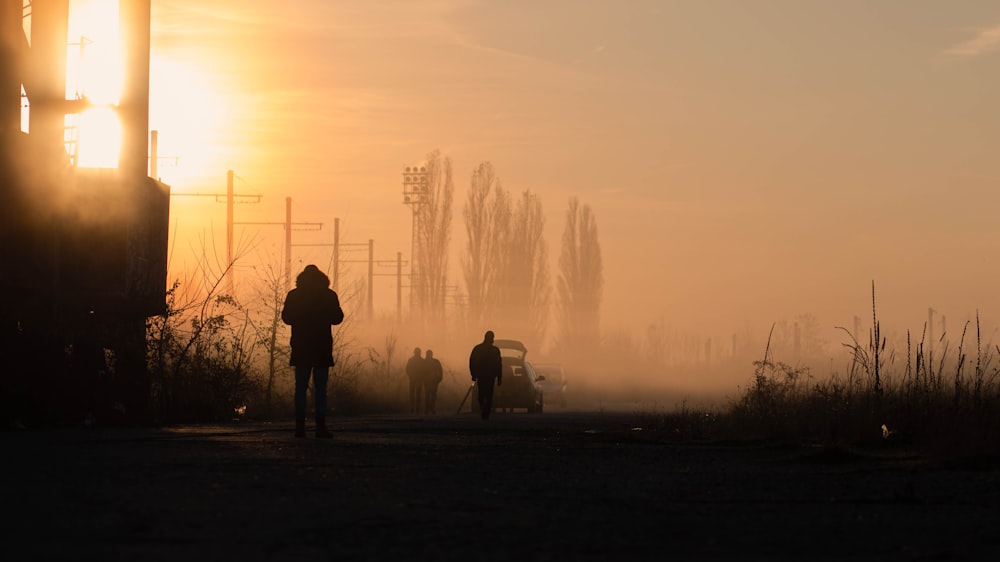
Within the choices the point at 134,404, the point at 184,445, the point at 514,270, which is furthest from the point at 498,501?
the point at 514,270

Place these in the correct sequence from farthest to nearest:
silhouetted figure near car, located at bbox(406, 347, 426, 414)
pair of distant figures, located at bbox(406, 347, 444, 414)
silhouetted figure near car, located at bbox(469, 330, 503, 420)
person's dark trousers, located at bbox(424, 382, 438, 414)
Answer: silhouetted figure near car, located at bbox(406, 347, 426, 414)
pair of distant figures, located at bbox(406, 347, 444, 414)
person's dark trousers, located at bbox(424, 382, 438, 414)
silhouetted figure near car, located at bbox(469, 330, 503, 420)

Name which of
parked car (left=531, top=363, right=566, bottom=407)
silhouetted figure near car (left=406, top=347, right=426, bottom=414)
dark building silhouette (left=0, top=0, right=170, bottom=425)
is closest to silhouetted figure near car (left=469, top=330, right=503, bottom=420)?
silhouetted figure near car (left=406, top=347, right=426, bottom=414)

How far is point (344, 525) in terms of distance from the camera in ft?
A: 25.3

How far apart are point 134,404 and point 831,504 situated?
1624 centimetres

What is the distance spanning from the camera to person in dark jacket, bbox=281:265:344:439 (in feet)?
63.4

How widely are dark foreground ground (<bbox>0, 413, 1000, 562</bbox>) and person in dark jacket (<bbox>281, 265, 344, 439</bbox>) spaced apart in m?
4.55

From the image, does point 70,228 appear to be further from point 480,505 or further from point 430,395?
point 430,395

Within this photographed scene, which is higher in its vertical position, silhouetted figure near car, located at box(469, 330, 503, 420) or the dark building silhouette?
the dark building silhouette

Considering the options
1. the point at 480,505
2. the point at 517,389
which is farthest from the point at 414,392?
the point at 480,505

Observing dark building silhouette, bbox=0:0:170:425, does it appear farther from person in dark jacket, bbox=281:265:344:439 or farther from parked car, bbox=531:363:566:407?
parked car, bbox=531:363:566:407

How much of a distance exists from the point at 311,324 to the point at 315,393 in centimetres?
108

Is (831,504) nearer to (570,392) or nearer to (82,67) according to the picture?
(82,67)

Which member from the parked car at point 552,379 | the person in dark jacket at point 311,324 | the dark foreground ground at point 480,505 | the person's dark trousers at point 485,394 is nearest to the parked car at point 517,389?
the person's dark trousers at point 485,394

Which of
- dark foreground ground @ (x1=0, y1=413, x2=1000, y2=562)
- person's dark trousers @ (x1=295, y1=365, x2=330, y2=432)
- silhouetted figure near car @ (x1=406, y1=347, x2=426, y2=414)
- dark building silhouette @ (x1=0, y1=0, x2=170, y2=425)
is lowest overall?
dark foreground ground @ (x1=0, y1=413, x2=1000, y2=562)
